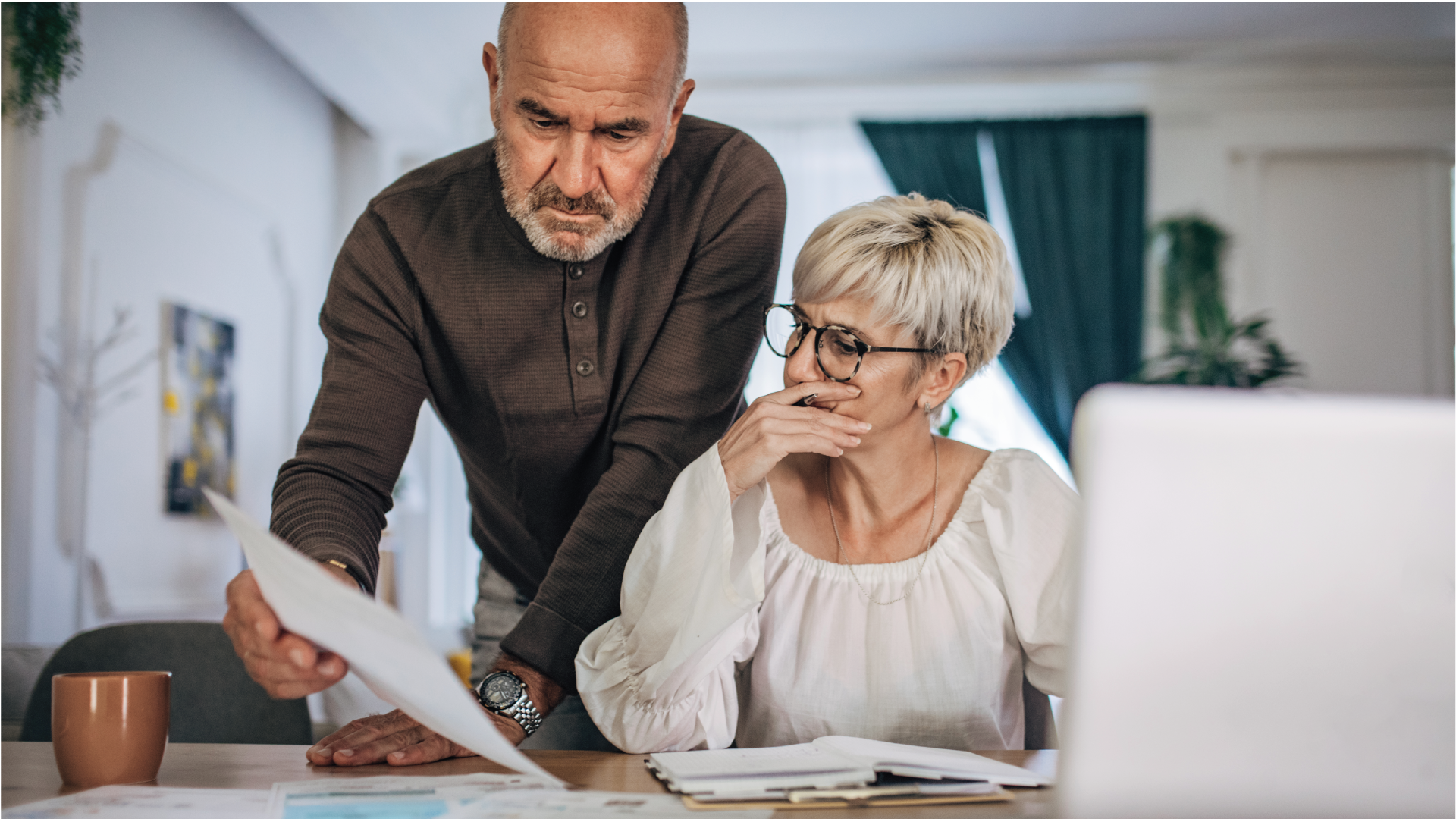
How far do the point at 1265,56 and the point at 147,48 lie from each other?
537 centimetres

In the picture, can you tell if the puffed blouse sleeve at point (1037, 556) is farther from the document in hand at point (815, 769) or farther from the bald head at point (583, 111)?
the bald head at point (583, 111)

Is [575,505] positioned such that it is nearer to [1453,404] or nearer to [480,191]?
[480,191]

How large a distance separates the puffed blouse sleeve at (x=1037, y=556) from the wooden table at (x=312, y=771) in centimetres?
25

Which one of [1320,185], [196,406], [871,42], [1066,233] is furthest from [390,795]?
[1320,185]

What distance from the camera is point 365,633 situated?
712 mm

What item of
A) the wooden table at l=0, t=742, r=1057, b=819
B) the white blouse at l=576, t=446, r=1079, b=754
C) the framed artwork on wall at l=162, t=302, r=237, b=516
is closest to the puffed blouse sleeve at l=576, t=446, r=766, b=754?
the white blouse at l=576, t=446, r=1079, b=754

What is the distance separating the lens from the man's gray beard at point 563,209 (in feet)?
4.67

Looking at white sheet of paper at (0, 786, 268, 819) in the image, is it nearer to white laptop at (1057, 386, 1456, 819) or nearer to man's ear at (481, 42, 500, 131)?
white laptop at (1057, 386, 1456, 819)

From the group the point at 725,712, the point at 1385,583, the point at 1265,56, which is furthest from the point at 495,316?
the point at 1265,56

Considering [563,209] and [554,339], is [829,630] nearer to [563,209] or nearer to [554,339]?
[554,339]

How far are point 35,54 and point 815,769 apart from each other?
3577 mm

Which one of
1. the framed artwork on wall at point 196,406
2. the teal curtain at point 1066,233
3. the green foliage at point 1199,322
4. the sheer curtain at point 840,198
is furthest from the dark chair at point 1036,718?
the teal curtain at point 1066,233

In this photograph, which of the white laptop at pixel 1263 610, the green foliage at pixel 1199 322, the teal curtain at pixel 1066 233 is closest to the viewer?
the white laptop at pixel 1263 610

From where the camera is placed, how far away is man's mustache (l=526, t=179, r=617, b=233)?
141 cm
